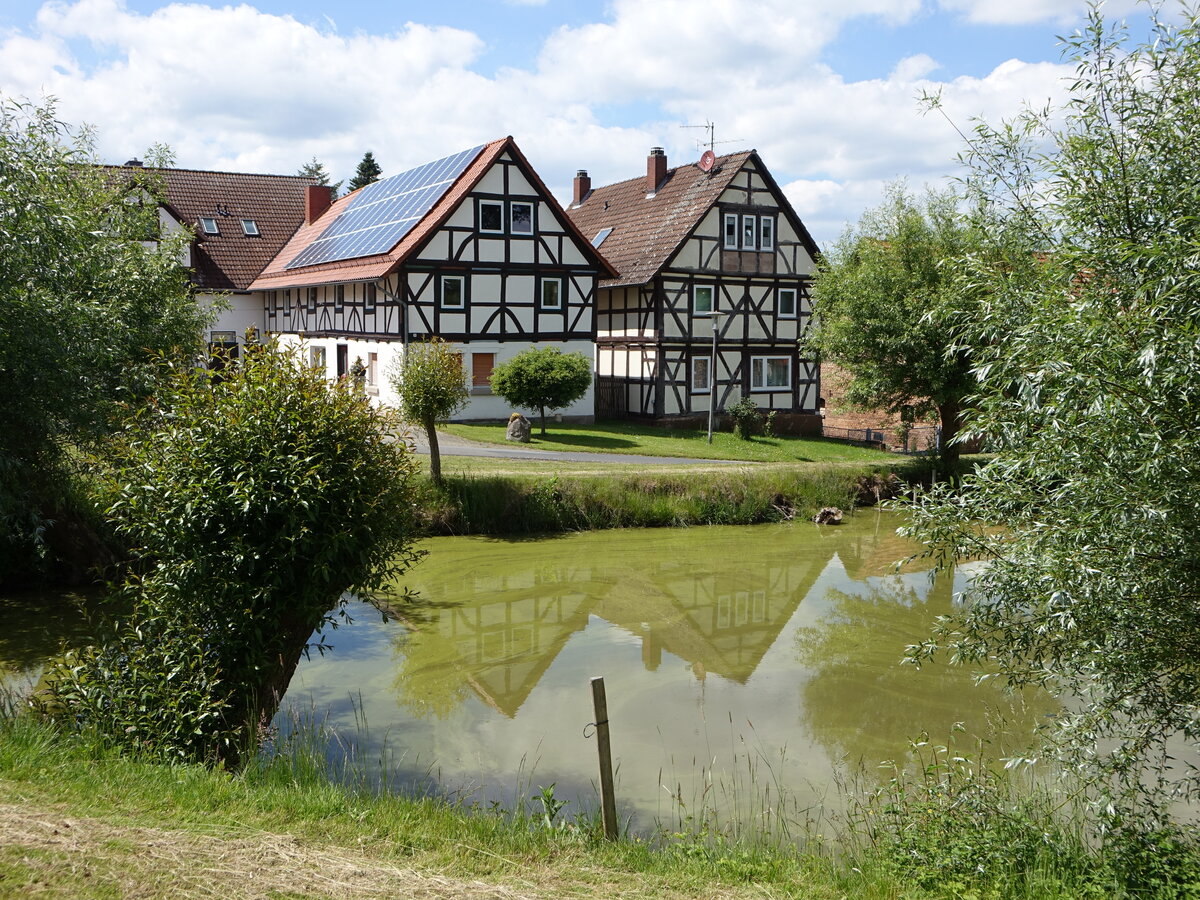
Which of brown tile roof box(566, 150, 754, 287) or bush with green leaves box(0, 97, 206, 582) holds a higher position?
brown tile roof box(566, 150, 754, 287)

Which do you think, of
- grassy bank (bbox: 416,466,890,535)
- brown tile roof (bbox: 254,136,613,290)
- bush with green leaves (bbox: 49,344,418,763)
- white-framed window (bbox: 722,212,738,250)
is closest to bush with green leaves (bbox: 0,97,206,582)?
bush with green leaves (bbox: 49,344,418,763)

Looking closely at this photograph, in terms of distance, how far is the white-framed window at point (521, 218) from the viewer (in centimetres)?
2977

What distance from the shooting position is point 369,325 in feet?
101

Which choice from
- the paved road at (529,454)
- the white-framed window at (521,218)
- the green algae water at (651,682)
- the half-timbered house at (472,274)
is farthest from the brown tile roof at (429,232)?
the green algae water at (651,682)

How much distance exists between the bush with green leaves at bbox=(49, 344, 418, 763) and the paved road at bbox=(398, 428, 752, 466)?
49.4ft

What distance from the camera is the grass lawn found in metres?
26.9

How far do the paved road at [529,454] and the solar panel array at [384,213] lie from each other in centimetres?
652

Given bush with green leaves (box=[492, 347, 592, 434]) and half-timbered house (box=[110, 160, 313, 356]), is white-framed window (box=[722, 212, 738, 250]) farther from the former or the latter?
half-timbered house (box=[110, 160, 313, 356])

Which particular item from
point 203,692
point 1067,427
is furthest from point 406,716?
point 1067,427

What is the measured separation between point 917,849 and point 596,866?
206 centimetres

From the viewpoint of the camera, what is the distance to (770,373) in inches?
1320

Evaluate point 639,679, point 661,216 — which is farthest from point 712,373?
point 639,679

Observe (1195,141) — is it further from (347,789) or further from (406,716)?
(406,716)

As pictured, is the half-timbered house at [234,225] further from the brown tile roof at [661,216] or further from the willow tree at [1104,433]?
the willow tree at [1104,433]
